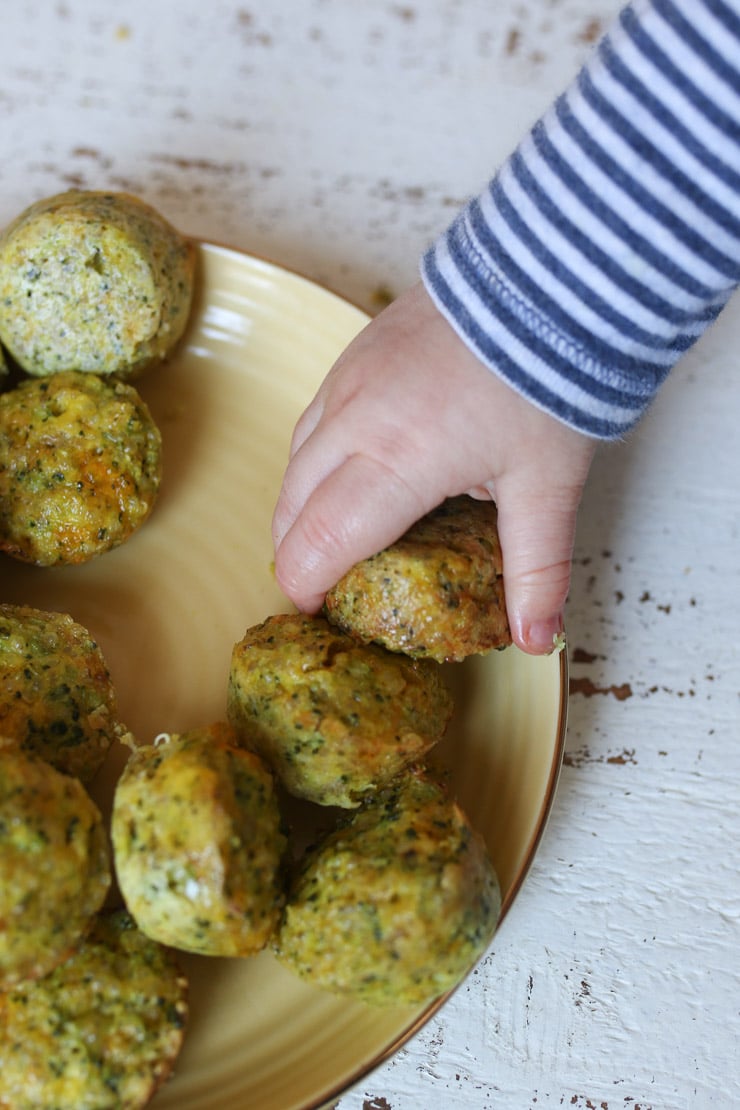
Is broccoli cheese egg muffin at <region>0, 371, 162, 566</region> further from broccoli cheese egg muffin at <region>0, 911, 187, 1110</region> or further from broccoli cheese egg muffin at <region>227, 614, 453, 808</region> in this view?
broccoli cheese egg muffin at <region>0, 911, 187, 1110</region>

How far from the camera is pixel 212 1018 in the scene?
43.6 inches

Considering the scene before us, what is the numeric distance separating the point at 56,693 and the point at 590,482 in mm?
892

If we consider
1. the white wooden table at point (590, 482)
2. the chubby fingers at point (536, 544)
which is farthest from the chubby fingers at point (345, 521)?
the white wooden table at point (590, 482)

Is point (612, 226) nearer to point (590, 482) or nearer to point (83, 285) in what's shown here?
point (590, 482)

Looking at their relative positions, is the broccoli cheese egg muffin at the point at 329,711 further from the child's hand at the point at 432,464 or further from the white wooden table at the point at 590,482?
the white wooden table at the point at 590,482

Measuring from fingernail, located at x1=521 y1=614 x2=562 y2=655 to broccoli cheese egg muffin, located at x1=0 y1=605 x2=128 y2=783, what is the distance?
0.50 meters

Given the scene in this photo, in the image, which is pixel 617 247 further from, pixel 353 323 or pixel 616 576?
pixel 616 576

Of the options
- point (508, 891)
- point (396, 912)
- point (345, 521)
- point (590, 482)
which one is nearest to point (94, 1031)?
point (396, 912)

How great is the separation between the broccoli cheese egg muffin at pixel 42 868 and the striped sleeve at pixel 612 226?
66 cm

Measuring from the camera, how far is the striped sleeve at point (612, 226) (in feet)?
3.35

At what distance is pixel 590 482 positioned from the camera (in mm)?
1553

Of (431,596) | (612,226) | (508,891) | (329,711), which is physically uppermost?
(612,226)

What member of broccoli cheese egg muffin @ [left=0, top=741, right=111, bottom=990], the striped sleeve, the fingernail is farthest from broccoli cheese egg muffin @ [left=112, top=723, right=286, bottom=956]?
the striped sleeve

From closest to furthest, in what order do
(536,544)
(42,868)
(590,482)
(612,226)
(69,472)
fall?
(42,868)
(612,226)
(536,544)
(69,472)
(590,482)
